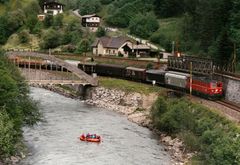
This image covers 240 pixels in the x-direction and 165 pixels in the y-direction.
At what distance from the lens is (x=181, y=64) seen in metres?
84.7

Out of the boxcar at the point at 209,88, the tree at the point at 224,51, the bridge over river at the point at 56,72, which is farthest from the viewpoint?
the bridge over river at the point at 56,72

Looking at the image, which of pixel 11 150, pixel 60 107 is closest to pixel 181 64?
pixel 60 107

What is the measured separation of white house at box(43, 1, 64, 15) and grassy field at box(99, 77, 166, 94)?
7754 cm

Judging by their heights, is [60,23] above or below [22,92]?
above

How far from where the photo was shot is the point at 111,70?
9781 cm

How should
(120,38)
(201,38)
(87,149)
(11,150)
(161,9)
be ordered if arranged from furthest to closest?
(161,9)
(120,38)
(201,38)
(87,149)
(11,150)

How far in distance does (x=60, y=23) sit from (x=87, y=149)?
323 feet

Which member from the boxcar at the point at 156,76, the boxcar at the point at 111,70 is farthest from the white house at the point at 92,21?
the boxcar at the point at 156,76

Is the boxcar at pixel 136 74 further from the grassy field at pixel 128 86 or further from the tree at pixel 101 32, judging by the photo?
the tree at pixel 101 32

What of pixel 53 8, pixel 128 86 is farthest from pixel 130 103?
pixel 53 8

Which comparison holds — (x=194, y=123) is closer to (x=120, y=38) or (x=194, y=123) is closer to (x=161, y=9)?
(x=120, y=38)

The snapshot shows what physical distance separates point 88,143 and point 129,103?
23.7 metres

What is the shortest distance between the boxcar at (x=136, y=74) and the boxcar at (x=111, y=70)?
4.63 ft

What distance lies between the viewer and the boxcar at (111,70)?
96000 mm
